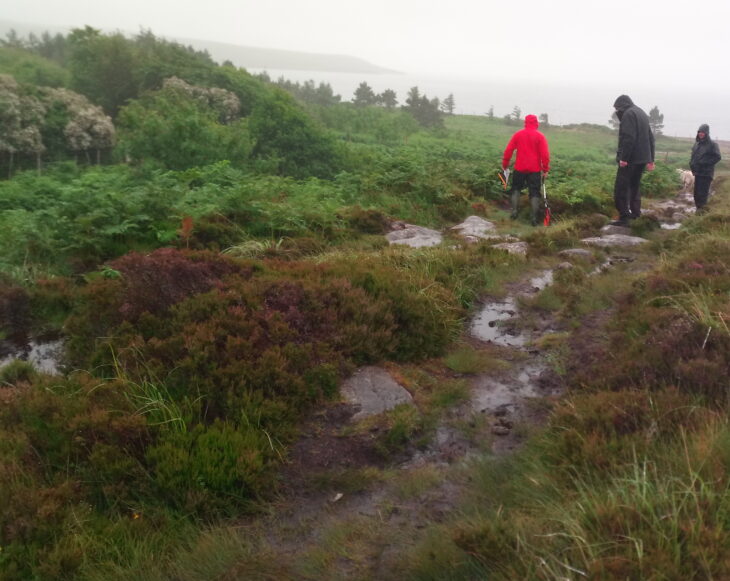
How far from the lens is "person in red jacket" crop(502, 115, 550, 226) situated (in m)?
12.5

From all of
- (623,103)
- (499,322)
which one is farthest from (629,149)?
(499,322)

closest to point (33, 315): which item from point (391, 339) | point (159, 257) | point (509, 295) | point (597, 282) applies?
point (159, 257)

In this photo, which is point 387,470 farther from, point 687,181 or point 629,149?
point 687,181

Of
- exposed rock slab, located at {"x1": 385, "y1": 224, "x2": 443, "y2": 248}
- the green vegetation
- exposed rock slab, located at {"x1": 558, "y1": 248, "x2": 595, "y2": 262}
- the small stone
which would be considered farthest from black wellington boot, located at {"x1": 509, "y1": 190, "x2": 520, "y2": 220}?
the small stone

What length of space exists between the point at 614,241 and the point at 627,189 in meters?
2.07

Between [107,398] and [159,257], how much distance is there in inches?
82.8

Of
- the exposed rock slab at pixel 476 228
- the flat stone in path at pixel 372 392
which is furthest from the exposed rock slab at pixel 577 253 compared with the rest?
the flat stone in path at pixel 372 392

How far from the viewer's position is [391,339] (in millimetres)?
5902

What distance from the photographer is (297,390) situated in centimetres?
478

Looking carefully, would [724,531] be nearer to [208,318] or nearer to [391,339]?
[391,339]

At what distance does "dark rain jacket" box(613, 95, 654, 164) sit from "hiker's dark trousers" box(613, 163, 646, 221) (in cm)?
21

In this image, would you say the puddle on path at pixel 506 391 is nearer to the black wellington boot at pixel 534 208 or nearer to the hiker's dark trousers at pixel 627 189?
the black wellington boot at pixel 534 208

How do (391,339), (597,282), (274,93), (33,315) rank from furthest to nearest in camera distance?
(274,93)
(597,282)
(33,315)
(391,339)

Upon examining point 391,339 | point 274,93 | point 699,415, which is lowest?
point 391,339
